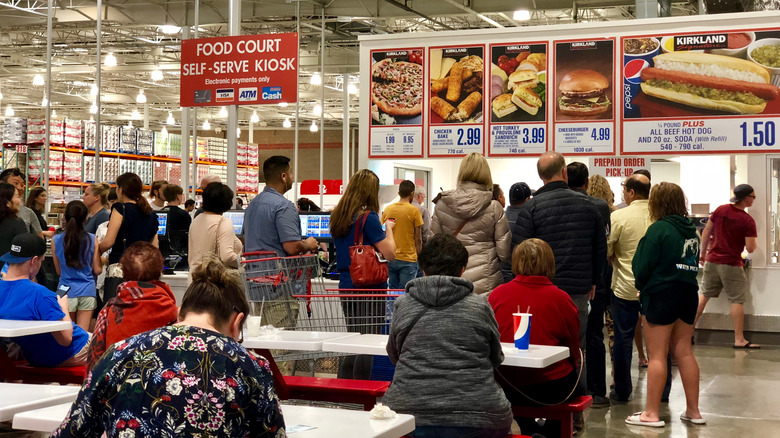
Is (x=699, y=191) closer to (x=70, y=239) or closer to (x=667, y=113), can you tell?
(x=667, y=113)

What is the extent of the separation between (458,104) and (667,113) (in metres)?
1.93

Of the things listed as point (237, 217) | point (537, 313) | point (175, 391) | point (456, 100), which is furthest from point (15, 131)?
point (175, 391)

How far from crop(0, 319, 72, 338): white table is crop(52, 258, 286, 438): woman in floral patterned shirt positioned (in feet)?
7.30

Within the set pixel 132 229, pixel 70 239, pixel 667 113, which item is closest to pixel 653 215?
pixel 667 113

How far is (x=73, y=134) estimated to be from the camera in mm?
12734

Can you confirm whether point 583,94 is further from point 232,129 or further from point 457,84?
point 232,129

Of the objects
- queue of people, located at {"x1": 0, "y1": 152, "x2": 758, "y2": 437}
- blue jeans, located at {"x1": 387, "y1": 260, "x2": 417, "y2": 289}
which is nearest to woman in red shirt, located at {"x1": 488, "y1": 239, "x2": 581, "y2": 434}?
queue of people, located at {"x1": 0, "y1": 152, "x2": 758, "y2": 437}

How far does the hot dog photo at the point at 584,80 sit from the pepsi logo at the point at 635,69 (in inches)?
6.3

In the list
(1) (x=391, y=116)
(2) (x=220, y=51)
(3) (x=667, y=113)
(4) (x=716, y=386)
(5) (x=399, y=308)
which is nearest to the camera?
(5) (x=399, y=308)

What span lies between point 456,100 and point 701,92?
2.24m

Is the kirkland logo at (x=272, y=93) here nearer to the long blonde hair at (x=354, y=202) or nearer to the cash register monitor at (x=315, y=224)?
the cash register monitor at (x=315, y=224)

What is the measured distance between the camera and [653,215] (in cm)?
530

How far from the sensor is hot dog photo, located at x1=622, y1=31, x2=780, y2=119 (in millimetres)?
7641

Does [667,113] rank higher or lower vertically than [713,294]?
higher
